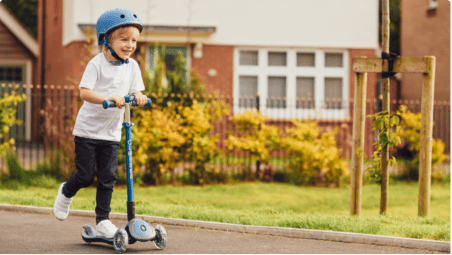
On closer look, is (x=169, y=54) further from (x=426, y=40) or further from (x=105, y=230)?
(x=105, y=230)

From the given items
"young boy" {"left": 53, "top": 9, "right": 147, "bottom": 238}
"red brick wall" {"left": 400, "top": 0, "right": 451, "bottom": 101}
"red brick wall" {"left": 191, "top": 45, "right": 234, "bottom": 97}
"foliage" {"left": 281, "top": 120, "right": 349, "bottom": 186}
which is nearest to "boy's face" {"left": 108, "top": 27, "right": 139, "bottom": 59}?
"young boy" {"left": 53, "top": 9, "right": 147, "bottom": 238}

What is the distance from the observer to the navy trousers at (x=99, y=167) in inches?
190

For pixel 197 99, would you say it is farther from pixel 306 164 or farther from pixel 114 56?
pixel 114 56

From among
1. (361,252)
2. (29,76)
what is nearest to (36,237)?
(361,252)

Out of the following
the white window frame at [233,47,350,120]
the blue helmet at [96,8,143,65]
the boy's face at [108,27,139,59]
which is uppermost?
the white window frame at [233,47,350,120]

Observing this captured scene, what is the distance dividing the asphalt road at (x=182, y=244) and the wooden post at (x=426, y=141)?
5.15 feet

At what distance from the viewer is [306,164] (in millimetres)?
9938

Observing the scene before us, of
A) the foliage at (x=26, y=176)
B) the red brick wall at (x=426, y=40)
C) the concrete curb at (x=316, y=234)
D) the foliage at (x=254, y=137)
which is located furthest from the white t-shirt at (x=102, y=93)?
the red brick wall at (x=426, y=40)

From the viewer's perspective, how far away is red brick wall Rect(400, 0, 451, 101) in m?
18.8

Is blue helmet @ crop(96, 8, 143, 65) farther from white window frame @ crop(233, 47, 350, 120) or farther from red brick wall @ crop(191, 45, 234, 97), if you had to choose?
white window frame @ crop(233, 47, 350, 120)

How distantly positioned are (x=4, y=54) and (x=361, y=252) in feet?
55.6

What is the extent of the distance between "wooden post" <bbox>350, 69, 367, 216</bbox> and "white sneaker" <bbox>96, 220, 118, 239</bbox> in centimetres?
291

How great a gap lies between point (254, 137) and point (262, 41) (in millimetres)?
5275

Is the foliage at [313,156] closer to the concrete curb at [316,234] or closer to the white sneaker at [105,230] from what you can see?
the concrete curb at [316,234]
